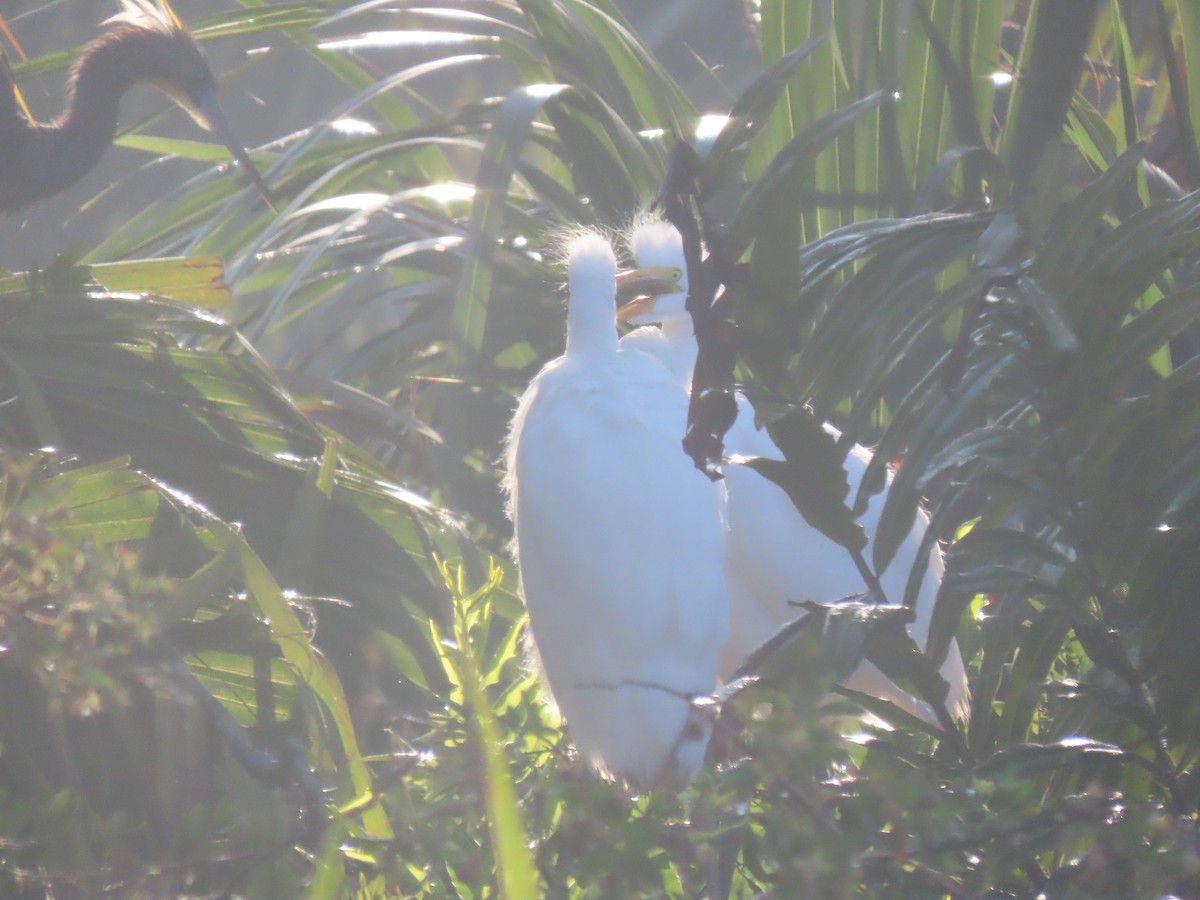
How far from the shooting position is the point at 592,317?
1.73 meters

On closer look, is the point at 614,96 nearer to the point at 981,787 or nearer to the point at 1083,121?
the point at 1083,121

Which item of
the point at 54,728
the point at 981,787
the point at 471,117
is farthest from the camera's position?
the point at 471,117

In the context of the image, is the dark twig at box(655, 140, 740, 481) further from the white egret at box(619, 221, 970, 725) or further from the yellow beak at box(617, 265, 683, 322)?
the yellow beak at box(617, 265, 683, 322)

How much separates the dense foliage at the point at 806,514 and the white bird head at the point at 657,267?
399 millimetres

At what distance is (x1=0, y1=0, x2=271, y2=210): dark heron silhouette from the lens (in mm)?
2408

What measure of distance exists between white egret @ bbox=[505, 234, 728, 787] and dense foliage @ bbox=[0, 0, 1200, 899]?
15 centimetres

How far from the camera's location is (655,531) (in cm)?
144

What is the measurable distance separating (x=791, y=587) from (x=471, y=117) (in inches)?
37.9

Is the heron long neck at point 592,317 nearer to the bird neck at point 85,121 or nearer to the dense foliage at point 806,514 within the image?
the dense foliage at point 806,514

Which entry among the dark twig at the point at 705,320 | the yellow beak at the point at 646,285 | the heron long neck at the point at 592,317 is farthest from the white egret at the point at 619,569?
the dark twig at the point at 705,320

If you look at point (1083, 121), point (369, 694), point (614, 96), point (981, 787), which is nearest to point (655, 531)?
point (369, 694)

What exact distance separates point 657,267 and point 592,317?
42cm

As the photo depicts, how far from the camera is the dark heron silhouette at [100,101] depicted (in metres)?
2.41

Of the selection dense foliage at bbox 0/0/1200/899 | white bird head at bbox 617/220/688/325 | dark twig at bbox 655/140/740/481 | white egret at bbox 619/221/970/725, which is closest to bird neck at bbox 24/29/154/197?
dense foliage at bbox 0/0/1200/899
